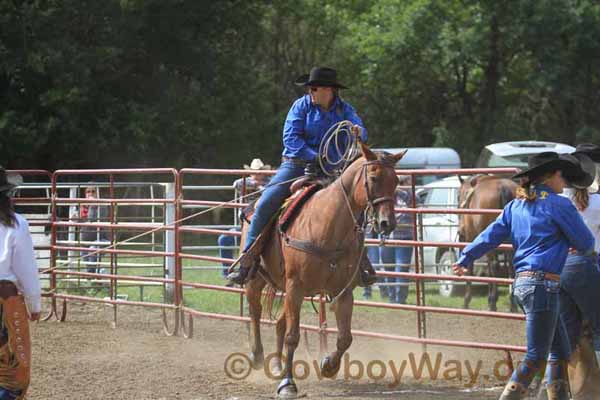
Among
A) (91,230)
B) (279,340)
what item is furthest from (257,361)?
(91,230)

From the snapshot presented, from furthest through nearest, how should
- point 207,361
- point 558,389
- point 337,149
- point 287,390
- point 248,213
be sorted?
point 207,361
point 248,213
point 337,149
point 287,390
point 558,389

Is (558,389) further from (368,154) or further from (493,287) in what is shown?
(493,287)

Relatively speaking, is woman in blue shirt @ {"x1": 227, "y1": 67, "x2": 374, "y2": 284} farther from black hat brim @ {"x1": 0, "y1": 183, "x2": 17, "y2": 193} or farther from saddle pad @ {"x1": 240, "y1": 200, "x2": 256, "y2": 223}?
black hat brim @ {"x1": 0, "y1": 183, "x2": 17, "y2": 193}

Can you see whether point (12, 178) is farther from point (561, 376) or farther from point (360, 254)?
point (561, 376)

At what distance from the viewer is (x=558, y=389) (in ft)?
21.3

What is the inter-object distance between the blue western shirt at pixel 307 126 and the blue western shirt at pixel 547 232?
2.37 meters

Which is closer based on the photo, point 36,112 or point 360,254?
point 360,254

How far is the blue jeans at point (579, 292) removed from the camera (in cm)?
689

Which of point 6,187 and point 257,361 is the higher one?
point 6,187

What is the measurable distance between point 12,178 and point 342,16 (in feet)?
101

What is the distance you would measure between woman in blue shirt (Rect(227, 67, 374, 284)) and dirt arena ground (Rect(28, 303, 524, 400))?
1076 millimetres

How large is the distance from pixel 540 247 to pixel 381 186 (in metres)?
1.55

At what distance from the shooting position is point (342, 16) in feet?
121

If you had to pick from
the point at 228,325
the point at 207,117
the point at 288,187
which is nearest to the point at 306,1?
the point at 207,117
